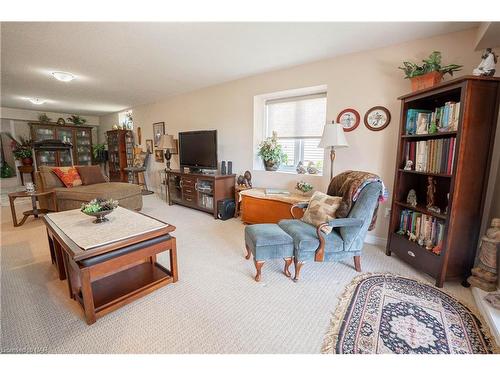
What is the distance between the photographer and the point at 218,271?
7.18 ft

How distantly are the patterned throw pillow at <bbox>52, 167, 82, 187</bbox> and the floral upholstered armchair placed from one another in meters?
4.01

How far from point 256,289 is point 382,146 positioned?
7.21 ft

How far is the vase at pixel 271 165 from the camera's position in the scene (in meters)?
3.58

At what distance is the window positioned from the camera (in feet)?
10.7

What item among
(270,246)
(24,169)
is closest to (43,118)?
(24,169)

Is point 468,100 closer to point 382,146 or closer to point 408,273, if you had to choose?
point 382,146

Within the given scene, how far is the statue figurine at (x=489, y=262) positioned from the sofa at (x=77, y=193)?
458cm

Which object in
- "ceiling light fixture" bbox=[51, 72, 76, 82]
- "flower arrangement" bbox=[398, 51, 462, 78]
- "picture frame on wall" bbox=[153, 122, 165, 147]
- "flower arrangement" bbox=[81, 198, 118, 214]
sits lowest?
"flower arrangement" bbox=[81, 198, 118, 214]

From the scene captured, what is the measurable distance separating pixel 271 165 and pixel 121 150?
520cm

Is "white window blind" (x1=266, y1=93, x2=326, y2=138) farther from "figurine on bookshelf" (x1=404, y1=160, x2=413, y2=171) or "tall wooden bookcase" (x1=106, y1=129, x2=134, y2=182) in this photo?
"tall wooden bookcase" (x1=106, y1=129, x2=134, y2=182)

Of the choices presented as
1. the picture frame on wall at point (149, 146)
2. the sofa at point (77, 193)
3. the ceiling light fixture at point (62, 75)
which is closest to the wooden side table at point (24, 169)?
the picture frame on wall at point (149, 146)

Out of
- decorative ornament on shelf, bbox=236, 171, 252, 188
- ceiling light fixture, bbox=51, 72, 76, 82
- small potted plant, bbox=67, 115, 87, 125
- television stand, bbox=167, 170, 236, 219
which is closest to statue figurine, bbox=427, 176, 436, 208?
decorative ornament on shelf, bbox=236, 171, 252, 188

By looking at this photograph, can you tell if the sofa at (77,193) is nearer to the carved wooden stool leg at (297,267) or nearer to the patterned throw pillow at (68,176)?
the patterned throw pillow at (68,176)

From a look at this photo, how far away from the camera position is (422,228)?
2.16 metres
